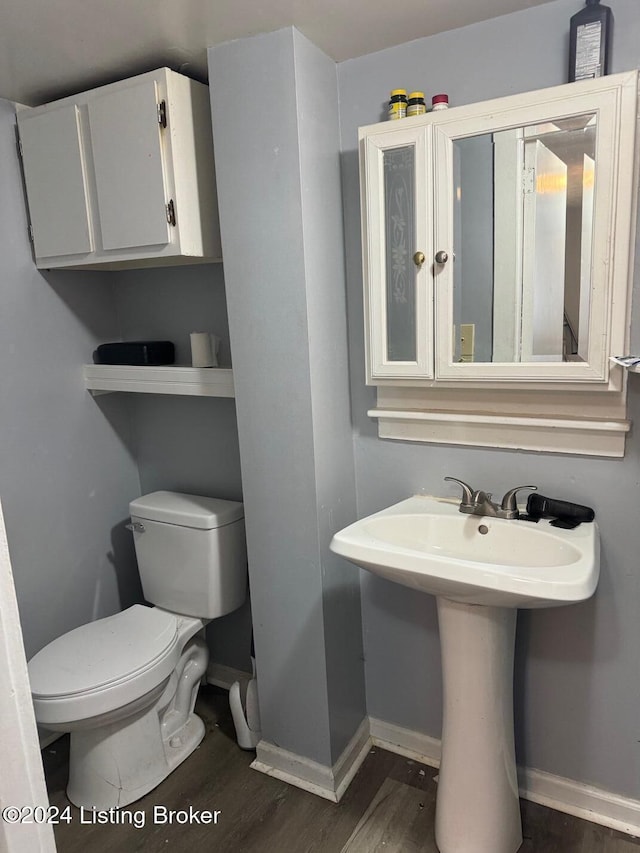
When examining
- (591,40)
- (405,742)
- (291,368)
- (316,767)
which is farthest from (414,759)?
(591,40)

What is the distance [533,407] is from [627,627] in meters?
0.61

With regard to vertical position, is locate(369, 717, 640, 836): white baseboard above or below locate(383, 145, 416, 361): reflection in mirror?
below

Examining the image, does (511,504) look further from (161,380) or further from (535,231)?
(161,380)

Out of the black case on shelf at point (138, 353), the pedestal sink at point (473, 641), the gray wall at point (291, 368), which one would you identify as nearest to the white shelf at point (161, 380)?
the black case on shelf at point (138, 353)

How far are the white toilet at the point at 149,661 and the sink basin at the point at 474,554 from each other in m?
0.64

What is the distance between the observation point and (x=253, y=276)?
1.60m

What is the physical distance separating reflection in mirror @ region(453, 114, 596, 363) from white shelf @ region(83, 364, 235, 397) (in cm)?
72

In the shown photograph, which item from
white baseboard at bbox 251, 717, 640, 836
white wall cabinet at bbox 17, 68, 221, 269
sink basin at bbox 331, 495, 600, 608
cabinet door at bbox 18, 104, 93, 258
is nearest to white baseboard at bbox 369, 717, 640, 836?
white baseboard at bbox 251, 717, 640, 836

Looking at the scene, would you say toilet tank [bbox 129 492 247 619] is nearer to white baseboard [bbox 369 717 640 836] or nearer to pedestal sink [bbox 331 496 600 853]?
pedestal sink [bbox 331 496 600 853]

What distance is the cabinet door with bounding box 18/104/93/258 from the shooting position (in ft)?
5.71

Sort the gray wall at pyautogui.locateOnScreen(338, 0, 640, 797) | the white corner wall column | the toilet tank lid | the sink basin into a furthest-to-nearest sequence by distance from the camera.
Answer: the toilet tank lid → the gray wall at pyautogui.locateOnScreen(338, 0, 640, 797) → the sink basin → the white corner wall column

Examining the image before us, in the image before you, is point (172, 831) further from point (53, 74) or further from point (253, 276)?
point (53, 74)

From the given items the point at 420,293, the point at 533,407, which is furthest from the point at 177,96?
the point at 533,407

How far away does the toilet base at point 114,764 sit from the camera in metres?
1.77
